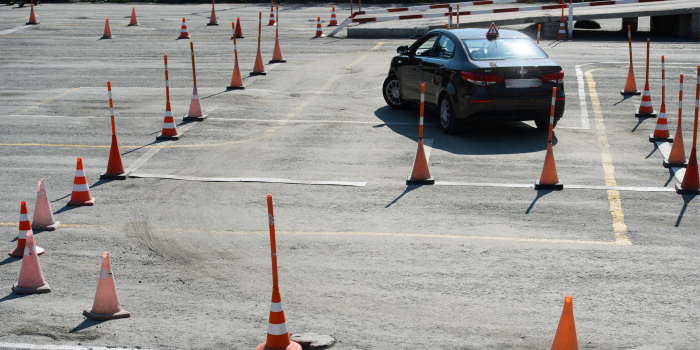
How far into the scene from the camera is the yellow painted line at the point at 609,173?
8.78 metres

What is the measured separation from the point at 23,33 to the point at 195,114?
642 inches

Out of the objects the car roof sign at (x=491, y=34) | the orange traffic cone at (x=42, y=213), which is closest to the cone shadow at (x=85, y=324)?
the orange traffic cone at (x=42, y=213)

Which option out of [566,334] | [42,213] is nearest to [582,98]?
[42,213]

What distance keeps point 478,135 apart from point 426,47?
2225 millimetres

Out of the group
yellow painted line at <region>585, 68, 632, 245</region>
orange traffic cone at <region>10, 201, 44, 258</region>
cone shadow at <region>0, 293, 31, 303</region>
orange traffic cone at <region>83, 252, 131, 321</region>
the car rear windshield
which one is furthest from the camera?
the car rear windshield

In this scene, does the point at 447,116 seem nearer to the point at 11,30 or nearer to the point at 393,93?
the point at 393,93

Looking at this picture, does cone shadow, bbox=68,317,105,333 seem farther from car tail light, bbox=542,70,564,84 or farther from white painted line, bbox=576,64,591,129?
white painted line, bbox=576,64,591,129

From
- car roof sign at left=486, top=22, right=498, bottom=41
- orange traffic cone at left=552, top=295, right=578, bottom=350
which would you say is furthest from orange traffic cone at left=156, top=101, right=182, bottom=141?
orange traffic cone at left=552, top=295, right=578, bottom=350

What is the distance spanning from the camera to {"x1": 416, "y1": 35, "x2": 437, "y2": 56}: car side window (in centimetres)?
1455

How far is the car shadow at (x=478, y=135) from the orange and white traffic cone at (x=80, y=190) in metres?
5.61

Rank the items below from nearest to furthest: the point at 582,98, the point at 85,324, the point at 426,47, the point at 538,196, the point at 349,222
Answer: the point at 85,324 → the point at 349,222 → the point at 538,196 → the point at 426,47 → the point at 582,98

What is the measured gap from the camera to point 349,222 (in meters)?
9.38

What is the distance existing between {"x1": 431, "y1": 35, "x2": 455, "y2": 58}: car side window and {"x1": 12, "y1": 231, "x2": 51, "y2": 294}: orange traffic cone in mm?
8349

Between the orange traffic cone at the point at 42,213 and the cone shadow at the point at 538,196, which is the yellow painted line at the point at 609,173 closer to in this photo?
the cone shadow at the point at 538,196
